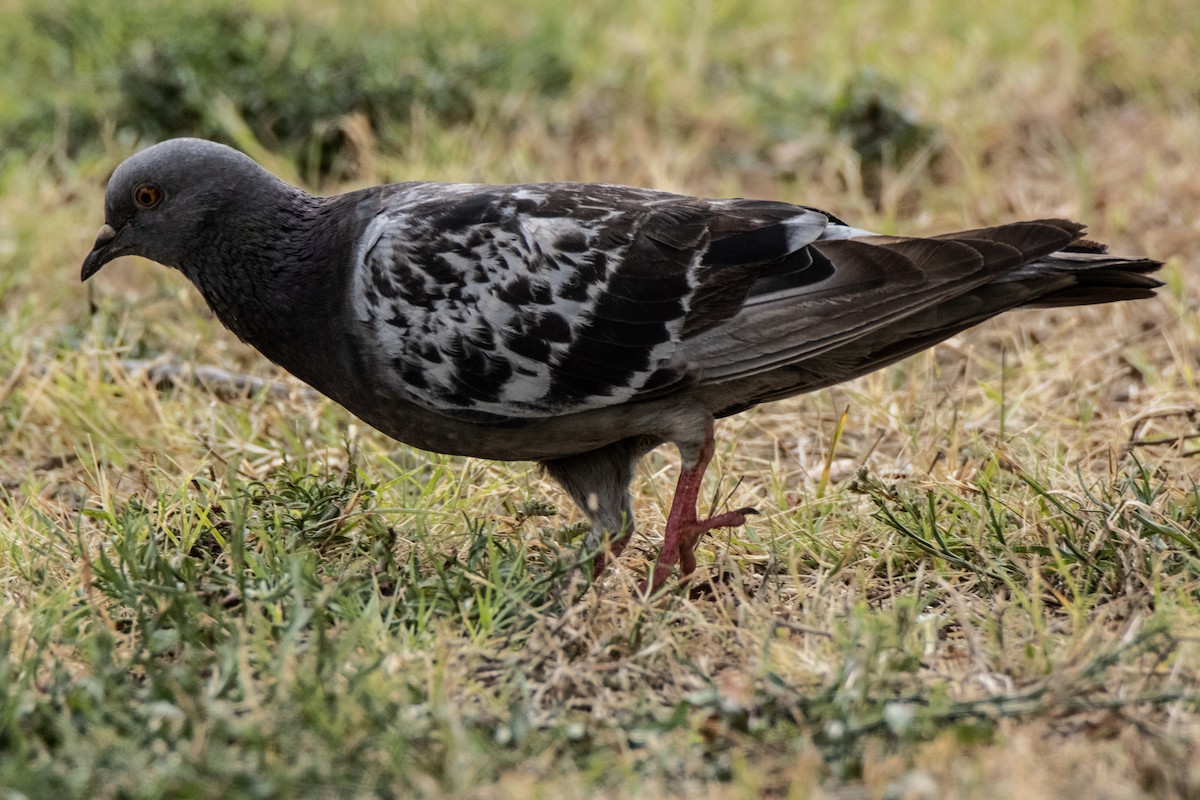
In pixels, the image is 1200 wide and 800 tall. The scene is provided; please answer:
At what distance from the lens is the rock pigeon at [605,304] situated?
3.97m

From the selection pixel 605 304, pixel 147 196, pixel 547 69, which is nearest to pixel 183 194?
pixel 147 196

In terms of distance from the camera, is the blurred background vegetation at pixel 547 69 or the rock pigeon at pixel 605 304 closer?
the rock pigeon at pixel 605 304

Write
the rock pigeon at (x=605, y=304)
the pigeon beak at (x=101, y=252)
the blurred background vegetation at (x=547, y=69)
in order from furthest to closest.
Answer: the blurred background vegetation at (x=547, y=69)
the pigeon beak at (x=101, y=252)
the rock pigeon at (x=605, y=304)

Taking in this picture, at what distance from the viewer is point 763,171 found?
299 inches

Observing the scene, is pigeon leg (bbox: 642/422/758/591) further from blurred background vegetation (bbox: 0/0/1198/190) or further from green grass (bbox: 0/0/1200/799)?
blurred background vegetation (bbox: 0/0/1198/190)

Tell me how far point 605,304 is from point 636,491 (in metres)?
1.02

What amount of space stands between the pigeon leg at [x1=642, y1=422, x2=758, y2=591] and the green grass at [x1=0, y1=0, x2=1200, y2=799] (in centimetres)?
11

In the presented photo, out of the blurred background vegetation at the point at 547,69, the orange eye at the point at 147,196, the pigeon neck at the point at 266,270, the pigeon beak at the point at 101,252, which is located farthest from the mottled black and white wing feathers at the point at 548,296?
the blurred background vegetation at the point at 547,69

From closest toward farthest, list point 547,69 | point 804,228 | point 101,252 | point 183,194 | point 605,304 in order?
point 605,304
point 804,228
point 183,194
point 101,252
point 547,69

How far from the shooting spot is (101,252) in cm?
446

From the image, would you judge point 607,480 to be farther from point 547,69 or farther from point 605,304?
point 547,69

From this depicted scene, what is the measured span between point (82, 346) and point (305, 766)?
10.5ft

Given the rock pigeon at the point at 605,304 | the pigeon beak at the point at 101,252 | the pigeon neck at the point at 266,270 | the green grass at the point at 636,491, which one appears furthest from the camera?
the pigeon beak at the point at 101,252

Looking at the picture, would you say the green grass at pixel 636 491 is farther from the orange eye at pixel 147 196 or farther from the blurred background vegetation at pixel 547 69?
the orange eye at pixel 147 196
